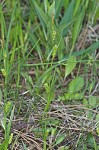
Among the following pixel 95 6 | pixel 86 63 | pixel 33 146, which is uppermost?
pixel 95 6

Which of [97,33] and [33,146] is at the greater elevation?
[97,33]

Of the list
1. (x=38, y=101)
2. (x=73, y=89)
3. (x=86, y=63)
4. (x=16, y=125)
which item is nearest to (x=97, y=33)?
(x=86, y=63)

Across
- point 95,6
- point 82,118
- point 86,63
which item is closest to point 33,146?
point 82,118

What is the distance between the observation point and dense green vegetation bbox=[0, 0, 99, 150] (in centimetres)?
168

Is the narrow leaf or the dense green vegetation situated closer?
the dense green vegetation

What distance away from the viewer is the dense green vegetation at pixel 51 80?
1683 millimetres

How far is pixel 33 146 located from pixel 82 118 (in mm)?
240

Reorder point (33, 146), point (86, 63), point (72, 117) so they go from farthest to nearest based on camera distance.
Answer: point (86, 63) → point (72, 117) → point (33, 146)

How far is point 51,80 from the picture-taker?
1877 mm

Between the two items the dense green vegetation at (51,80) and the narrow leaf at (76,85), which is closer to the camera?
the dense green vegetation at (51,80)

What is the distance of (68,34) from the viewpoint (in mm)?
2143

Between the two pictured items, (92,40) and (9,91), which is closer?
(9,91)

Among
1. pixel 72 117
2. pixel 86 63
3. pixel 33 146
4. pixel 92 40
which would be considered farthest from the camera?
pixel 92 40

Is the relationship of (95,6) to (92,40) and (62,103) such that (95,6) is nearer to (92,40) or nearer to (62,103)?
(92,40)
